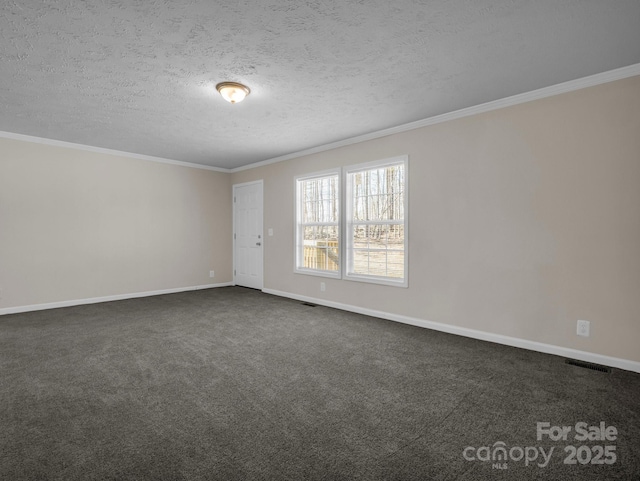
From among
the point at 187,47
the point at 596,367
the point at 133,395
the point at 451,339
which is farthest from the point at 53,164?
the point at 596,367

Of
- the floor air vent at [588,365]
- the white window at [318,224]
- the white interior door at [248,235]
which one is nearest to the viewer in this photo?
the floor air vent at [588,365]

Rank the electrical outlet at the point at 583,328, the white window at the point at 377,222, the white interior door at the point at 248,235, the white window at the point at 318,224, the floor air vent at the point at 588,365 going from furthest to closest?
the white interior door at the point at 248,235 → the white window at the point at 318,224 → the white window at the point at 377,222 → the electrical outlet at the point at 583,328 → the floor air vent at the point at 588,365

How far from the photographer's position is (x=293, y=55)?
2.55m

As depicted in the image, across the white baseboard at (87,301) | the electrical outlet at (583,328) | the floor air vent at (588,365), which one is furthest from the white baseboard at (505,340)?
the white baseboard at (87,301)

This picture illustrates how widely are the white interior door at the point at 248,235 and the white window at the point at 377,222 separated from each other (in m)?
2.22

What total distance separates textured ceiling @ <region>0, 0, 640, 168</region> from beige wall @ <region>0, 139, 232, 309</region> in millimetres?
1060

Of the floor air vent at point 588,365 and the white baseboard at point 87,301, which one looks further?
the white baseboard at point 87,301

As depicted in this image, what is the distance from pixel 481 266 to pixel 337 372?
1998 millimetres

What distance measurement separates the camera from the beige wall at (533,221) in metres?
2.79

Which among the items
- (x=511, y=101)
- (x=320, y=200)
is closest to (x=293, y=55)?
(x=511, y=101)

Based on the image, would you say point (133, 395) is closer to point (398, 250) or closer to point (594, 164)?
point (398, 250)

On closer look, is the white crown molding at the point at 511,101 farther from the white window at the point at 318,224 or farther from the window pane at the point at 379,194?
the white window at the point at 318,224
